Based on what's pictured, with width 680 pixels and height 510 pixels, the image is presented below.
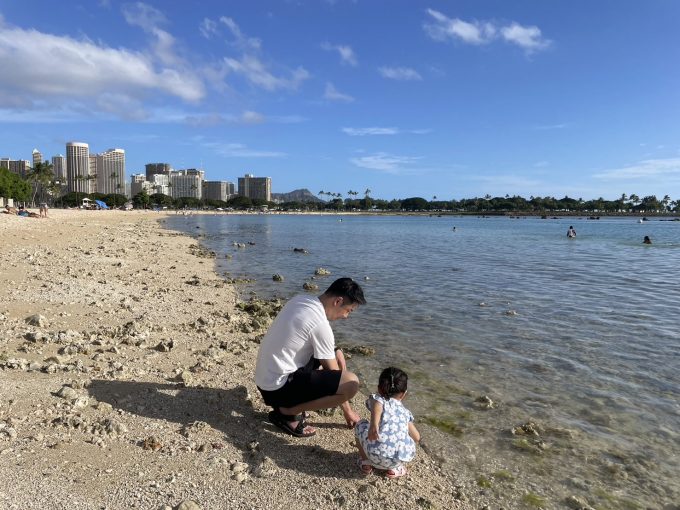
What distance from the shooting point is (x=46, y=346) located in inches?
300

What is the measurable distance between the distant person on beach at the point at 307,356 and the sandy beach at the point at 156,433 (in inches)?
21.8

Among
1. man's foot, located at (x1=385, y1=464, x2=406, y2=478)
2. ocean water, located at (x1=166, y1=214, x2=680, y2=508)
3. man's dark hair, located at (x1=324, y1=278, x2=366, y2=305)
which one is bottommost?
ocean water, located at (x1=166, y1=214, x2=680, y2=508)

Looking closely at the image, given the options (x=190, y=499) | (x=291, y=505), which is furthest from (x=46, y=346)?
(x=291, y=505)

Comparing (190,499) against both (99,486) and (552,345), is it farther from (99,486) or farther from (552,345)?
(552,345)

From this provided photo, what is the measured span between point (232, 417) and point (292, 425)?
82 cm

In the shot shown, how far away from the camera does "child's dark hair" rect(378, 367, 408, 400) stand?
484 centimetres

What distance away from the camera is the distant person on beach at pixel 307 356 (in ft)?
17.0

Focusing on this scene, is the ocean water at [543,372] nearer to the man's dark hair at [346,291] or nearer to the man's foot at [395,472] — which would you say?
the man's foot at [395,472]

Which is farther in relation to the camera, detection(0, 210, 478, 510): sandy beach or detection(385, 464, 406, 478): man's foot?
detection(385, 464, 406, 478): man's foot

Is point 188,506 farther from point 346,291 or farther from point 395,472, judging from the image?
point 346,291

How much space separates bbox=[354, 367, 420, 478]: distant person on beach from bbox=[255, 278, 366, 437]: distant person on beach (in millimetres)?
522

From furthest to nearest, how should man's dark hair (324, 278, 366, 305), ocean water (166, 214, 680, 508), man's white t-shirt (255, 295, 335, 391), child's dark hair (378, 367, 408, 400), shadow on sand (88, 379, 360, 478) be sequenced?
ocean water (166, 214, 680, 508)
man's dark hair (324, 278, 366, 305)
man's white t-shirt (255, 295, 335, 391)
shadow on sand (88, 379, 360, 478)
child's dark hair (378, 367, 408, 400)

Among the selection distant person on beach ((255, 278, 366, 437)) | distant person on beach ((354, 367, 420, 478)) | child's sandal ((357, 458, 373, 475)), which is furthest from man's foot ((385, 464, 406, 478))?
distant person on beach ((255, 278, 366, 437))

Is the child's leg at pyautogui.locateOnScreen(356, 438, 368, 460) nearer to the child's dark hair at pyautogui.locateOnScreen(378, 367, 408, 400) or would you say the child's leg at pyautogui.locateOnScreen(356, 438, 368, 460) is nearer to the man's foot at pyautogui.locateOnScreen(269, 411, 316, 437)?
the child's dark hair at pyautogui.locateOnScreen(378, 367, 408, 400)
